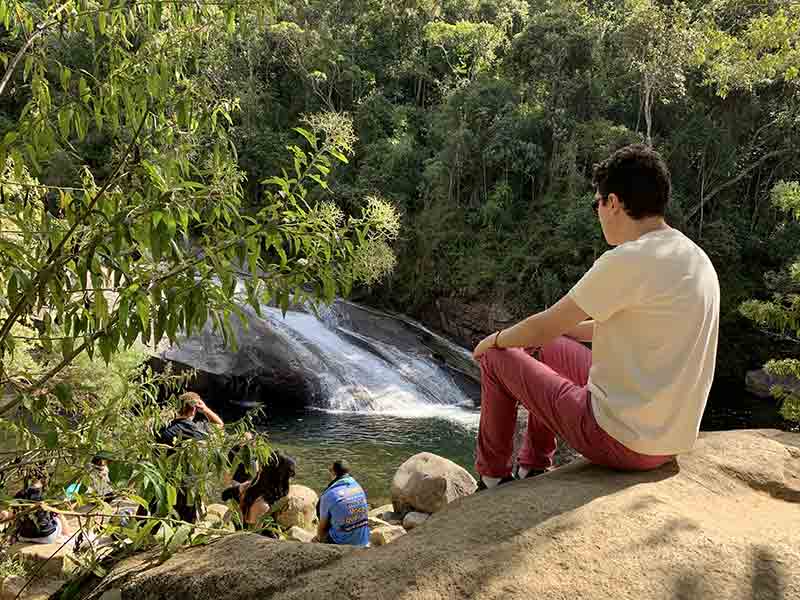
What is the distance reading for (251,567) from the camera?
2.10m

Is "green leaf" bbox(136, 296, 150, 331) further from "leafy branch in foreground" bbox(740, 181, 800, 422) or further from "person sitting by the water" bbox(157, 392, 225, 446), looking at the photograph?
"leafy branch in foreground" bbox(740, 181, 800, 422)

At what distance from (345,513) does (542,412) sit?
302cm

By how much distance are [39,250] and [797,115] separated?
71.3ft

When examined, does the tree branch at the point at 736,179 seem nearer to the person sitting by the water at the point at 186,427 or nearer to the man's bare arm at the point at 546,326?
the person sitting by the water at the point at 186,427

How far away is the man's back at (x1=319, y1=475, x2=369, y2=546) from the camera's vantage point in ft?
16.4

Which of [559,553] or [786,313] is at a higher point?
[786,313]

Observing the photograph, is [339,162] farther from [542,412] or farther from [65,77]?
[65,77]

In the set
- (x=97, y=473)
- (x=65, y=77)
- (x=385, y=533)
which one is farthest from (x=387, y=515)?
(x=65, y=77)

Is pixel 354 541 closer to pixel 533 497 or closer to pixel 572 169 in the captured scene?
pixel 533 497

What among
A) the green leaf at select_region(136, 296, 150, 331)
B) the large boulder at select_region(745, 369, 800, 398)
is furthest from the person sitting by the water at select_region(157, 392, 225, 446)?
the large boulder at select_region(745, 369, 800, 398)

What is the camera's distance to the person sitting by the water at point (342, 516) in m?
5.00

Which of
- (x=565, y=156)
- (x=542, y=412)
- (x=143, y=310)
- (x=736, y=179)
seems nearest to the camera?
(x=143, y=310)

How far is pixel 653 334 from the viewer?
2.16 metres

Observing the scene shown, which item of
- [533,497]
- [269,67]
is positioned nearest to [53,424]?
[533,497]
